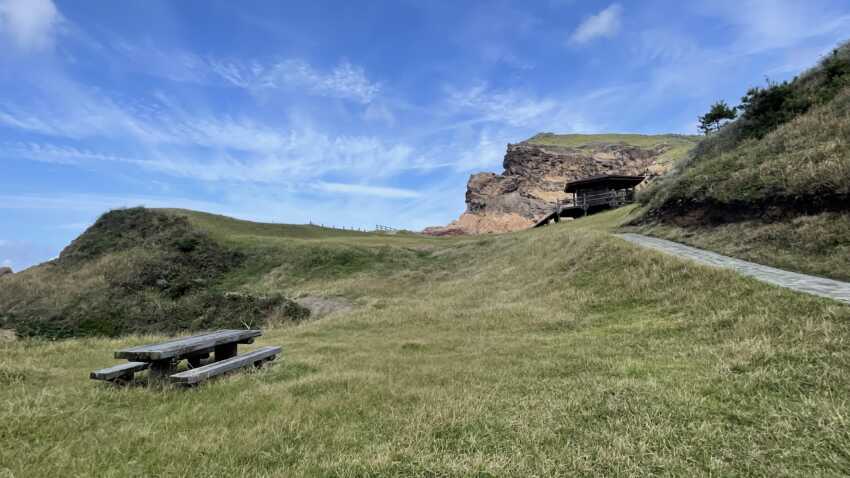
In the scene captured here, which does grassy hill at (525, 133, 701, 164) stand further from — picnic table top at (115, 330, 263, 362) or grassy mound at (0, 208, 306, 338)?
picnic table top at (115, 330, 263, 362)

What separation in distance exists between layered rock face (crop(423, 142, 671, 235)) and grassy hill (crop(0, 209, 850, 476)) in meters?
72.2

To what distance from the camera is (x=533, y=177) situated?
8925 cm

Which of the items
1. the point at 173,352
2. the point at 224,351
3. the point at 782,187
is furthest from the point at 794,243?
the point at 173,352

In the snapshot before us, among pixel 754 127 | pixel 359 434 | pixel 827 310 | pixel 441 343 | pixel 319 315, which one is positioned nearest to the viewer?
pixel 359 434

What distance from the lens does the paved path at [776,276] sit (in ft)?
26.5

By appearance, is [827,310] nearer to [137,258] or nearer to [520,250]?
[520,250]

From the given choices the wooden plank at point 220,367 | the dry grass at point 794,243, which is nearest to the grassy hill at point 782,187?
the dry grass at point 794,243

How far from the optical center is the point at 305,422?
479 cm

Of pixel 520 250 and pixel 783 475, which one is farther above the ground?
pixel 520 250

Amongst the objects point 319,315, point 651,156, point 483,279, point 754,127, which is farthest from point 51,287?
point 651,156

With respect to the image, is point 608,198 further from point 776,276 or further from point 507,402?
point 507,402

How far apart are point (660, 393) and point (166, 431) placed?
5.73 metres

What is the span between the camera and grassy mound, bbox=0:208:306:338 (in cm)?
2453

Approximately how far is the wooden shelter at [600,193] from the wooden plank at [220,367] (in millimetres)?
44461
